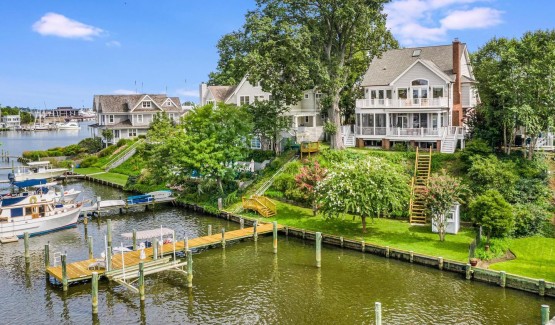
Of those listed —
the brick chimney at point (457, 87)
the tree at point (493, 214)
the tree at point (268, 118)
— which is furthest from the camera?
the tree at point (268, 118)

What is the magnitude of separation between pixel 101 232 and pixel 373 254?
1031 inches

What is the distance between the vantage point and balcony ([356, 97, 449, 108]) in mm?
54531

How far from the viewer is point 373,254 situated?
38406 millimetres

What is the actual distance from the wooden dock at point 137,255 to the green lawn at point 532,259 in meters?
19.4

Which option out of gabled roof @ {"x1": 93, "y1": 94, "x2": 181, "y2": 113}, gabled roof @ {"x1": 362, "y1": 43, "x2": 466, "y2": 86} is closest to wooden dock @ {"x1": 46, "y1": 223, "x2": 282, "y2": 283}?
gabled roof @ {"x1": 362, "y1": 43, "x2": 466, "y2": 86}

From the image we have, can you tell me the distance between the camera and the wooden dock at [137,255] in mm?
33812

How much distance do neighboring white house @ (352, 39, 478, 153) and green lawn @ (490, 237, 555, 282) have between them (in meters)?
18.0

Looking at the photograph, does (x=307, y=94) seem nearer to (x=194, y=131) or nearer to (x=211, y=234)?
(x=194, y=131)

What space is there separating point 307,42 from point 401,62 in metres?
13.6

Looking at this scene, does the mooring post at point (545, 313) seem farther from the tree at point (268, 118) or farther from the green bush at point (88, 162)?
the green bush at point (88, 162)

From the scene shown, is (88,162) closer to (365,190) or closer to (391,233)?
(365,190)

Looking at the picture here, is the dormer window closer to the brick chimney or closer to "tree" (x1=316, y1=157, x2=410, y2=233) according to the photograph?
the brick chimney

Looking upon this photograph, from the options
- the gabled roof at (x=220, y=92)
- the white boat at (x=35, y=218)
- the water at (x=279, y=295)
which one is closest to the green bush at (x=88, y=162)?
the gabled roof at (x=220, y=92)

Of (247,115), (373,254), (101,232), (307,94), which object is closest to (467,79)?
(307,94)
